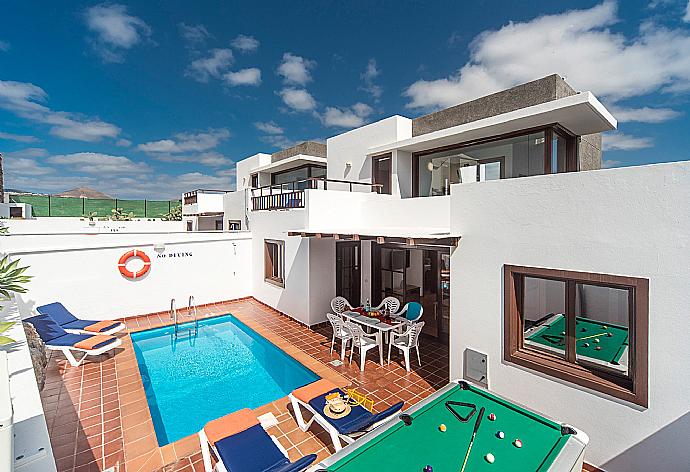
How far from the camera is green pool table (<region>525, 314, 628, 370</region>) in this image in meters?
7.24

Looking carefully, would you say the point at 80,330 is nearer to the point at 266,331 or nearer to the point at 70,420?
the point at 70,420

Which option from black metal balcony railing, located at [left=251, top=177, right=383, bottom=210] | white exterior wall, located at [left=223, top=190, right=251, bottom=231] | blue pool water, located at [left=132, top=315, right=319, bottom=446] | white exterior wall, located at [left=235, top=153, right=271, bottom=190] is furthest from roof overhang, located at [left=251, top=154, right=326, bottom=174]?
blue pool water, located at [left=132, top=315, right=319, bottom=446]

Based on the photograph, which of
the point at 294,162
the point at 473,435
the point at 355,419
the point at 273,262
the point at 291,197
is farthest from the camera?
the point at 294,162

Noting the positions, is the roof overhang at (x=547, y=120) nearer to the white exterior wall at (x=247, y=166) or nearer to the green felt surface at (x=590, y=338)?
the green felt surface at (x=590, y=338)

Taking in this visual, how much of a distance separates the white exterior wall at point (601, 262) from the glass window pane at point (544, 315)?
1.00 metres

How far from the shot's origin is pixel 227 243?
19484 mm

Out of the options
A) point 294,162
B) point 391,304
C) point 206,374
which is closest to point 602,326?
point 391,304

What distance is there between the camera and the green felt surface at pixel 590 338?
24.7 ft

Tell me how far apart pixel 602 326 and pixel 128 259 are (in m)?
20.3

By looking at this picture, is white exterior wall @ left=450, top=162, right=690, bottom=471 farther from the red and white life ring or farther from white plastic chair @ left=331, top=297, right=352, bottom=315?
the red and white life ring

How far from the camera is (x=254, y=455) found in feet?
19.5

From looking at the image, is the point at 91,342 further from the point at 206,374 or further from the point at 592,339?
the point at 592,339

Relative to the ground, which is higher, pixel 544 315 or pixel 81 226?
pixel 81 226

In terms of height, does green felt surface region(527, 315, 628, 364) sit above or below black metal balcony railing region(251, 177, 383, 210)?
below
